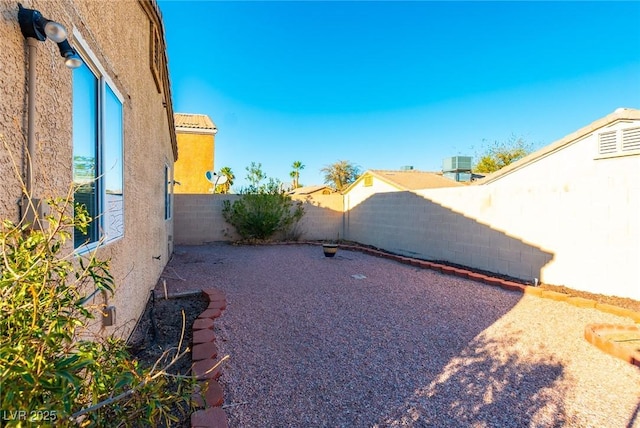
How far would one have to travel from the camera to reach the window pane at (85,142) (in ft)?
8.73

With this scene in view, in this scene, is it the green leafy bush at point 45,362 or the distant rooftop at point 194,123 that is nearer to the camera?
the green leafy bush at point 45,362

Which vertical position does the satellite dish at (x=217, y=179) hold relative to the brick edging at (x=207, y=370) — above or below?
above

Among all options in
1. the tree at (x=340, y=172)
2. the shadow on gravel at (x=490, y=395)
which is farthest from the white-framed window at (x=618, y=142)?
the tree at (x=340, y=172)

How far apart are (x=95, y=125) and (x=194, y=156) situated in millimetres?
19340

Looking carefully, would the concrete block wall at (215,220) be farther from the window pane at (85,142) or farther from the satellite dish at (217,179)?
the window pane at (85,142)

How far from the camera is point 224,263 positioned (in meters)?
10.3

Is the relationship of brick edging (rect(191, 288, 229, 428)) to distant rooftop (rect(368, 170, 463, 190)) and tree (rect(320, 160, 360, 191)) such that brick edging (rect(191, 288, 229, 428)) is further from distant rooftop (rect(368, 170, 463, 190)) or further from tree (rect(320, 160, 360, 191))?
tree (rect(320, 160, 360, 191))

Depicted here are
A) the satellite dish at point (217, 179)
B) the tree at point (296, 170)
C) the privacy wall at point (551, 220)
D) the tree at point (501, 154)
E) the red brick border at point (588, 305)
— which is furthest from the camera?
the tree at point (296, 170)

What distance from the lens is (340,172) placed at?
44094mm

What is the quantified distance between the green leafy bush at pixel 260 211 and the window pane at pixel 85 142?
11726 mm

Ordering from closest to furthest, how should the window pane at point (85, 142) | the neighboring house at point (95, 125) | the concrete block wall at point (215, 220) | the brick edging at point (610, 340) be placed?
the neighboring house at point (95, 125)
the window pane at point (85, 142)
the brick edging at point (610, 340)
the concrete block wall at point (215, 220)

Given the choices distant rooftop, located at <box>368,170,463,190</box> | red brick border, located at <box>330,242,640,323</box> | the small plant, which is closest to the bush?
the small plant

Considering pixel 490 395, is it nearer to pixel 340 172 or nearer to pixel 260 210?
pixel 260 210

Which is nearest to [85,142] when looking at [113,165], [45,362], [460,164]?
[113,165]
